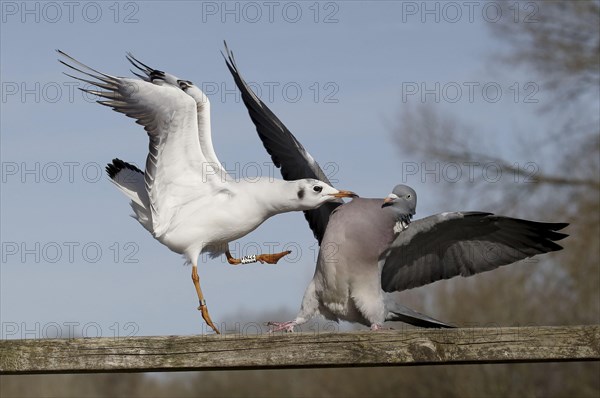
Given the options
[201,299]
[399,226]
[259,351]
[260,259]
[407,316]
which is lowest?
[259,351]

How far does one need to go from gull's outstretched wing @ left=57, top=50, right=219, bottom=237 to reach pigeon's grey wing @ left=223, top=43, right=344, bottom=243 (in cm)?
55

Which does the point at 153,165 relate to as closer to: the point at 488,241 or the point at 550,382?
the point at 488,241

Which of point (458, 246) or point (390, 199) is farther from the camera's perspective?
point (458, 246)

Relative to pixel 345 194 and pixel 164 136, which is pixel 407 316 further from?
pixel 164 136

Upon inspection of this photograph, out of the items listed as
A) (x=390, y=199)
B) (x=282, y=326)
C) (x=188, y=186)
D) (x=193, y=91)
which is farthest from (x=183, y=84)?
(x=282, y=326)

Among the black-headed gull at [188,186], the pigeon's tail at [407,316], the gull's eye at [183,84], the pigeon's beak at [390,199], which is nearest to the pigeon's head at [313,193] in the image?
the black-headed gull at [188,186]

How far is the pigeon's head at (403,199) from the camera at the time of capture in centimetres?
555

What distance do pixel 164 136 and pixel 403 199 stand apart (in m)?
1.41

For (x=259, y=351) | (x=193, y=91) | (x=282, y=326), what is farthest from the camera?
(x=193, y=91)

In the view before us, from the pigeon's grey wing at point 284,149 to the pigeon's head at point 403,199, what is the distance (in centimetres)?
67

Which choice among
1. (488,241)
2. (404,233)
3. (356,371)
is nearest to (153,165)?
(404,233)

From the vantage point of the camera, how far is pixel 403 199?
5574mm

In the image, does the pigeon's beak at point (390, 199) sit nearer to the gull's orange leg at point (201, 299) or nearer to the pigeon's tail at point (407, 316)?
the pigeon's tail at point (407, 316)

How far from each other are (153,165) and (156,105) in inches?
13.4
